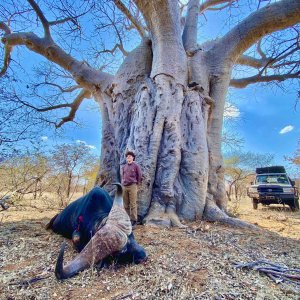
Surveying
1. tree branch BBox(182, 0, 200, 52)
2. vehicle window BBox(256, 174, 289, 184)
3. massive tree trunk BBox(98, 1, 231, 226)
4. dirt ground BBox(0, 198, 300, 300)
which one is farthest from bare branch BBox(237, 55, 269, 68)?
vehicle window BBox(256, 174, 289, 184)

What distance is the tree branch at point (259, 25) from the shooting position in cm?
411

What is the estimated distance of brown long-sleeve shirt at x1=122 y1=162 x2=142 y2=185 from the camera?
135 inches

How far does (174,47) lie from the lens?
14.6ft

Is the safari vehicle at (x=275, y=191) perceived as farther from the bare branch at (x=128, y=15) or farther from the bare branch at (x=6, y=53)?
the bare branch at (x=6, y=53)

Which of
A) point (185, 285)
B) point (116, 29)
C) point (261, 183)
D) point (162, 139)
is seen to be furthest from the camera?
point (261, 183)

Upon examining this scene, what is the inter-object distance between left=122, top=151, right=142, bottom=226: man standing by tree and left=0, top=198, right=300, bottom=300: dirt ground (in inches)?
23.1

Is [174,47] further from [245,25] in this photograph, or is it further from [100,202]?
[100,202]

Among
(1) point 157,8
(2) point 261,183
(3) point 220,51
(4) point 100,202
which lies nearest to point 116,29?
(1) point 157,8

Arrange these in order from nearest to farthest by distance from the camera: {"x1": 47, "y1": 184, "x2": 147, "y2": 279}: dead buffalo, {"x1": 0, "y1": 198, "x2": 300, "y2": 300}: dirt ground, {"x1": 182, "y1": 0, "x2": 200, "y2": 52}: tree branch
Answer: {"x1": 0, "y1": 198, "x2": 300, "y2": 300}: dirt ground < {"x1": 47, "y1": 184, "x2": 147, "y2": 279}: dead buffalo < {"x1": 182, "y1": 0, "x2": 200, "y2": 52}: tree branch

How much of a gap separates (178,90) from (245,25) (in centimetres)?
171

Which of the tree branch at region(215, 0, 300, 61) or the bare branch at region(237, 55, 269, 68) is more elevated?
the bare branch at region(237, 55, 269, 68)

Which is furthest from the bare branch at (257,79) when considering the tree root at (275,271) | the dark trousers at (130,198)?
the tree root at (275,271)

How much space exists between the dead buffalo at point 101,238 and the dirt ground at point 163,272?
78mm

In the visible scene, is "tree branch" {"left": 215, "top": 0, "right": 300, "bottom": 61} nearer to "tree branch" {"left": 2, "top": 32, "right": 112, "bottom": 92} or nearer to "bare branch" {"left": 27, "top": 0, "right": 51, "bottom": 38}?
"tree branch" {"left": 2, "top": 32, "right": 112, "bottom": 92}
